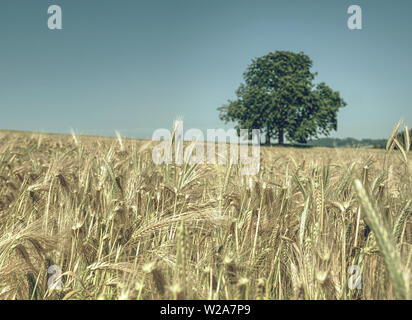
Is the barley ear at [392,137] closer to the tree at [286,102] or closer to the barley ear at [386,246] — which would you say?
the barley ear at [386,246]

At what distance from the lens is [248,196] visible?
165cm

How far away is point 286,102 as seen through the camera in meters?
34.4

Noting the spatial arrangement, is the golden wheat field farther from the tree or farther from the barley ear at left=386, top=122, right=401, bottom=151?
the tree

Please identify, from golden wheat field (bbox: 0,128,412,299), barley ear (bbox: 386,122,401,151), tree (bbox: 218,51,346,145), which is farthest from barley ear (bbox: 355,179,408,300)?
Result: tree (bbox: 218,51,346,145)

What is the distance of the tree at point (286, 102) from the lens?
113ft

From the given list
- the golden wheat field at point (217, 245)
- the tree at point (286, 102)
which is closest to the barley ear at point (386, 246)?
the golden wheat field at point (217, 245)

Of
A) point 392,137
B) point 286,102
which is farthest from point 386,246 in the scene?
point 286,102

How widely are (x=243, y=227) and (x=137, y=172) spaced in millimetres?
976

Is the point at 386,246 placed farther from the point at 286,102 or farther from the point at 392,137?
the point at 286,102

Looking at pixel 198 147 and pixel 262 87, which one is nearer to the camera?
pixel 198 147

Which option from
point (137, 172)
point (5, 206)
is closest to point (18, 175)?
point (5, 206)
